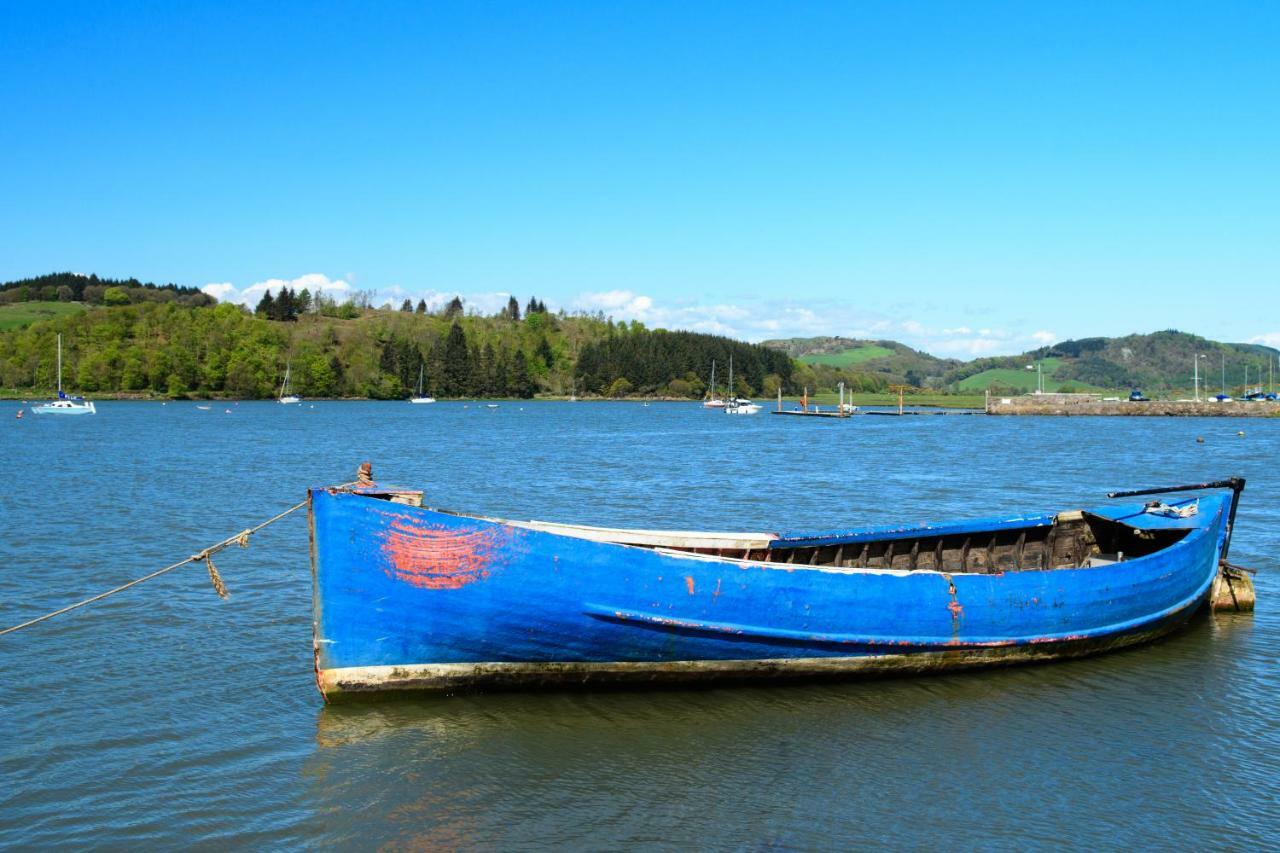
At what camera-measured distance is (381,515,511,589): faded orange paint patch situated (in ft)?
34.0

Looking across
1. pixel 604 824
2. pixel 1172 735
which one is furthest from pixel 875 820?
pixel 1172 735

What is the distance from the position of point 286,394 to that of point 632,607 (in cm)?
16347

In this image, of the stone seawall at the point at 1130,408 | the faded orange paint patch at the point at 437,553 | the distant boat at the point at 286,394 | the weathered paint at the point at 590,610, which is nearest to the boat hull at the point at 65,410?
the distant boat at the point at 286,394

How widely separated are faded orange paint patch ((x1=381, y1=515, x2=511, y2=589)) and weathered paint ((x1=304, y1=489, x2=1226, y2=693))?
0.04ft

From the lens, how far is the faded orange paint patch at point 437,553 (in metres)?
10.4

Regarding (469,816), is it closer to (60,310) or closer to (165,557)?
(165,557)

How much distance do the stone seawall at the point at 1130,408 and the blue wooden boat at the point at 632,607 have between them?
387ft

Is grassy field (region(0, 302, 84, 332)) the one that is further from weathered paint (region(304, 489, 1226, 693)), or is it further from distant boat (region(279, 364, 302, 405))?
weathered paint (region(304, 489, 1226, 693))

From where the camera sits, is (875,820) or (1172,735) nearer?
(875,820)

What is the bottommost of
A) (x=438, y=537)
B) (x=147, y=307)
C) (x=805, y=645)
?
(x=805, y=645)

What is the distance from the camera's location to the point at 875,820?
8.67 metres

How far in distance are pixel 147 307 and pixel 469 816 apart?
193m

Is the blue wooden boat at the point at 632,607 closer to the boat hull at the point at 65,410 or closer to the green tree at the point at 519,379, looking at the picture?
the boat hull at the point at 65,410

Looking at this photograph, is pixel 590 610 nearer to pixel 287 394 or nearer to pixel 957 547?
pixel 957 547
